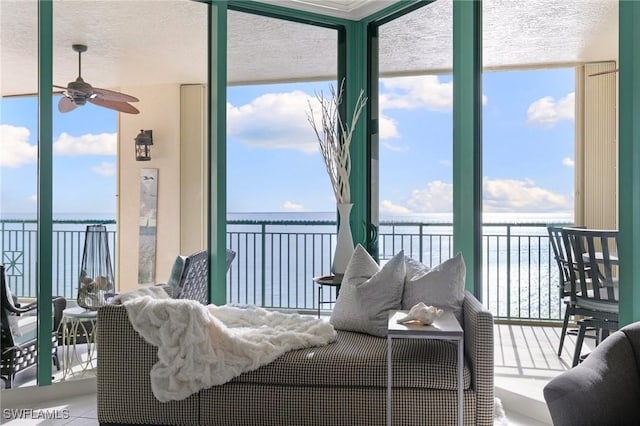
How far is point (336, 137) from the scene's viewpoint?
164 inches

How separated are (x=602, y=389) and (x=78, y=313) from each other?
3.12m

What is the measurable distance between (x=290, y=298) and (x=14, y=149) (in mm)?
2515

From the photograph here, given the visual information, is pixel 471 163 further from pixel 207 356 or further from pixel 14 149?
pixel 14 149

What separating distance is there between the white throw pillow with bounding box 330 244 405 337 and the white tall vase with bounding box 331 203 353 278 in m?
0.59

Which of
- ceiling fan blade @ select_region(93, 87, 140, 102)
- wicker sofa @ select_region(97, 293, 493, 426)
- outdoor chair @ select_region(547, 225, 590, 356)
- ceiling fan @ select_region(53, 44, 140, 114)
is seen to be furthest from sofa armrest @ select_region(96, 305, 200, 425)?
outdoor chair @ select_region(547, 225, 590, 356)

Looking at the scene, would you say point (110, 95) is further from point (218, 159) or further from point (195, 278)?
point (195, 278)

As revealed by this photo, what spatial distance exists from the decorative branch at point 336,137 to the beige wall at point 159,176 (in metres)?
2.05

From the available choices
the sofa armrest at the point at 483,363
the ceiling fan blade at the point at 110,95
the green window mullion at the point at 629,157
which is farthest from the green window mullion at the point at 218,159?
the green window mullion at the point at 629,157

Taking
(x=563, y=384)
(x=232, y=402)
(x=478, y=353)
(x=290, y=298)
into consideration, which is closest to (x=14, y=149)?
(x=232, y=402)

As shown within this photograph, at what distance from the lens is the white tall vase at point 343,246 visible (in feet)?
12.8

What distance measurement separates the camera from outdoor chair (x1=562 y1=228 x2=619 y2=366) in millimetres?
2781

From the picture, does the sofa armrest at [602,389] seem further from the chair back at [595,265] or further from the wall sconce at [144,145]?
the wall sconce at [144,145]

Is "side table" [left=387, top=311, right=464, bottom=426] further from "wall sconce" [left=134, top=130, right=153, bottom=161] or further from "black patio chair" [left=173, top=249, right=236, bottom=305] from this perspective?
"wall sconce" [left=134, top=130, right=153, bottom=161]

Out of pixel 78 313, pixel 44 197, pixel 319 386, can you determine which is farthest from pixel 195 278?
pixel 319 386
